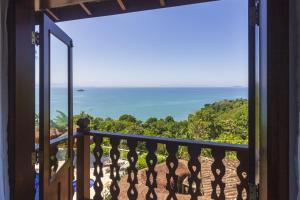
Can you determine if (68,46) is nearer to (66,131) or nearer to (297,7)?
(66,131)

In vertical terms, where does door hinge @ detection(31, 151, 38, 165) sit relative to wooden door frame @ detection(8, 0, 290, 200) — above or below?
below

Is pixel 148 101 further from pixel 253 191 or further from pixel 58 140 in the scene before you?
pixel 253 191

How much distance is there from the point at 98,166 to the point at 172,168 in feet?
→ 3.05

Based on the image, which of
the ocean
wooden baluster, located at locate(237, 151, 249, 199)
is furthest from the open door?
the ocean

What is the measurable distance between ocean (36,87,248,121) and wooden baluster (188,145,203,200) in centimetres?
977

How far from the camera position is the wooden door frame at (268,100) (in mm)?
896

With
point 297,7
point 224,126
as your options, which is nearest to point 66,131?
point 297,7

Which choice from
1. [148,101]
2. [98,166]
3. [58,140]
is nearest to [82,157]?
[98,166]

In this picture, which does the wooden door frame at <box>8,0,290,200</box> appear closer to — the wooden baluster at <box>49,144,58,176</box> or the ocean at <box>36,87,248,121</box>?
the wooden baluster at <box>49,144,58,176</box>

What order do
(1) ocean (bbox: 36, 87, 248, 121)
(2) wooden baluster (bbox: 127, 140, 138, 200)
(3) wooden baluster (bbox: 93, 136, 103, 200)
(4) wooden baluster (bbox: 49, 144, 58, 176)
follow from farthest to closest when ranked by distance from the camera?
1. (1) ocean (bbox: 36, 87, 248, 121)
2. (3) wooden baluster (bbox: 93, 136, 103, 200)
3. (2) wooden baluster (bbox: 127, 140, 138, 200)
4. (4) wooden baluster (bbox: 49, 144, 58, 176)

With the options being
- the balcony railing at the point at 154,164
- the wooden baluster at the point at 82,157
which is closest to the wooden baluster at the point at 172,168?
the balcony railing at the point at 154,164

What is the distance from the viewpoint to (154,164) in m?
2.28

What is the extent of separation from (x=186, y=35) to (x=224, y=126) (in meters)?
7.54

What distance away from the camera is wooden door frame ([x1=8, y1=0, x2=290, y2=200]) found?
896 mm
